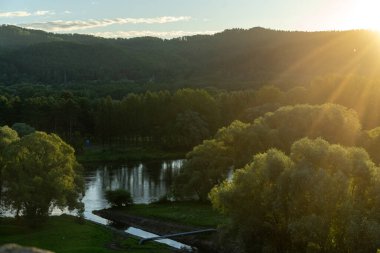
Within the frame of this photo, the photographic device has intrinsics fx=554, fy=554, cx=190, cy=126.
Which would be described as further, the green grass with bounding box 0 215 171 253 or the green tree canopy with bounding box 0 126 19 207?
the green tree canopy with bounding box 0 126 19 207

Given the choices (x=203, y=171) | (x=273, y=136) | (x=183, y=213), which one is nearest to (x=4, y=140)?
(x=183, y=213)

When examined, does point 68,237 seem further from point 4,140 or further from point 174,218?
point 4,140

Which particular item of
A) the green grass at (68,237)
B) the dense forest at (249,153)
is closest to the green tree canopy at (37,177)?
the dense forest at (249,153)

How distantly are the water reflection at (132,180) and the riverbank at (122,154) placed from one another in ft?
19.3

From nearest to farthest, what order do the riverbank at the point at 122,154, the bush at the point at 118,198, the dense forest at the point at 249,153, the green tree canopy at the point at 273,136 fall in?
1. the dense forest at the point at 249,153
2. the bush at the point at 118,198
3. the green tree canopy at the point at 273,136
4. the riverbank at the point at 122,154

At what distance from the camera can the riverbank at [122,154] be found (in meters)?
126

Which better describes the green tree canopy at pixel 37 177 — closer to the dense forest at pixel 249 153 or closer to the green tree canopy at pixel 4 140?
the dense forest at pixel 249 153

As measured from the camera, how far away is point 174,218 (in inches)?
2702

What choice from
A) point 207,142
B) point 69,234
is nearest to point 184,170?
point 207,142

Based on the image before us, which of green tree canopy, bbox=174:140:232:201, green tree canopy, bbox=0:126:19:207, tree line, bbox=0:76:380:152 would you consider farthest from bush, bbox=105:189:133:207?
tree line, bbox=0:76:380:152

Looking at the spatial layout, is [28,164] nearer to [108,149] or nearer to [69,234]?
[69,234]

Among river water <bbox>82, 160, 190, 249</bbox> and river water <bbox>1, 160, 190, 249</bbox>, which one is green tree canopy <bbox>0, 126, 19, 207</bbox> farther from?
river water <bbox>82, 160, 190, 249</bbox>

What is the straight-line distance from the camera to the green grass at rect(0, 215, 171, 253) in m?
55.1

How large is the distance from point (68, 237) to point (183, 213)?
16.9 meters
